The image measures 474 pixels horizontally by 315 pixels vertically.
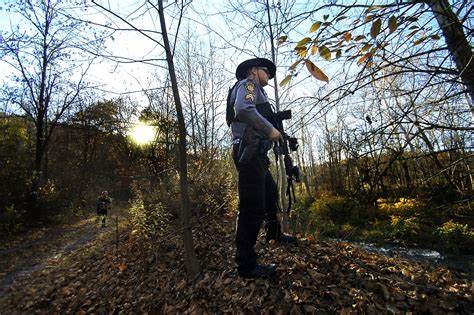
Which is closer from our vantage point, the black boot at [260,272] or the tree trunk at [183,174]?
the black boot at [260,272]

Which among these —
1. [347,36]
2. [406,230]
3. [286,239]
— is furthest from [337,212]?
[347,36]

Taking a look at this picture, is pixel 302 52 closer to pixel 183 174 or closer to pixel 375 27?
pixel 375 27

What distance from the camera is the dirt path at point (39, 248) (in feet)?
30.3

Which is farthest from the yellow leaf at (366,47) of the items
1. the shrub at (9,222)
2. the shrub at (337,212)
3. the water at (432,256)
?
the shrub at (9,222)

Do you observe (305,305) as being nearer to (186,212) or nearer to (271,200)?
(271,200)

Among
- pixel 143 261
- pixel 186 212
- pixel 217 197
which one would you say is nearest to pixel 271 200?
pixel 186 212

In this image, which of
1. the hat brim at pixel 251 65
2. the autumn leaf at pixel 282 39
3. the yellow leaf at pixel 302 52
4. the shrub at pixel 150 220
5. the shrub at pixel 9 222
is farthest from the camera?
the shrub at pixel 9 222

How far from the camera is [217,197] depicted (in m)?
9.31

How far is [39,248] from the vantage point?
11.9m

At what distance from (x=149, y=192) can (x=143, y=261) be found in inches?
188

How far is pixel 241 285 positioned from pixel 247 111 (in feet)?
6.90

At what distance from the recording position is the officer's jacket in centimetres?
305

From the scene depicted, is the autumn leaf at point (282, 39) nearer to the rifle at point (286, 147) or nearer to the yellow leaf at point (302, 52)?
the yellow leaf at point (302, 52)

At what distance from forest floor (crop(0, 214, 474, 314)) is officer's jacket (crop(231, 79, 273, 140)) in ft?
5.78
